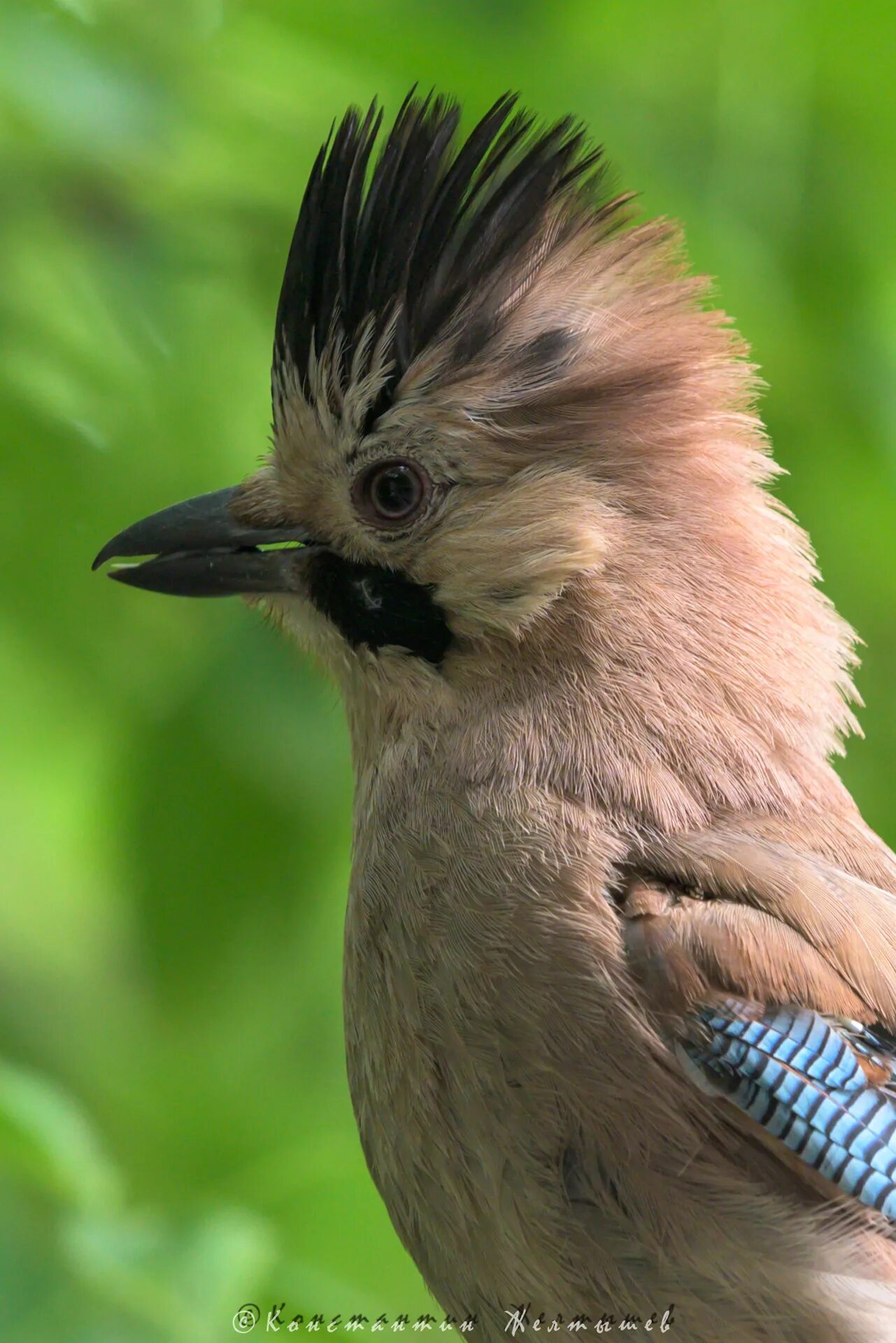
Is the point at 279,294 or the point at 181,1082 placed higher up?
the point at 279,294

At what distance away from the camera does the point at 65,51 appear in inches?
112

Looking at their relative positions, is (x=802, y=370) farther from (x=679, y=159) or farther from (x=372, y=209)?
(x=372, y=209)

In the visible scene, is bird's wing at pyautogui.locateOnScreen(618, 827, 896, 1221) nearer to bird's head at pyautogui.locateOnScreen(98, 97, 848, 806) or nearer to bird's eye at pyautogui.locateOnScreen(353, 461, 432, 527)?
bird's head at pyautogui.locateOnScreen(98, 97, 848, 806)

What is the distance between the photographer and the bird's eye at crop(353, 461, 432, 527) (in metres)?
2.79

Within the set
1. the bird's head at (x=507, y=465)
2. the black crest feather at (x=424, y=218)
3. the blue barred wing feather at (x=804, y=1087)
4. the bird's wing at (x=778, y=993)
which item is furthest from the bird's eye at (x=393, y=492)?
the blue barred wing feather at (x=804, y=1087)

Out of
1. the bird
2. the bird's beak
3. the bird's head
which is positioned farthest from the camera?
the bird's beak

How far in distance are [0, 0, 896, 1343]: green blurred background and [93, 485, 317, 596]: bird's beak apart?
0.18 metres

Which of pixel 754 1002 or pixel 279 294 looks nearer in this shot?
pixel 754 1002

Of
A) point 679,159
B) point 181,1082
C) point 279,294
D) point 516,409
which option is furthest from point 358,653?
point 679,159

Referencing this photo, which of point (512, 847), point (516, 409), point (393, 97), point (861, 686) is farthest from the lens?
point (861, 686)

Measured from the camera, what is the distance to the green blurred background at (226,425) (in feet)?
9.70

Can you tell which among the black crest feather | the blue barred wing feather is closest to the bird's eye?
the black crest feather

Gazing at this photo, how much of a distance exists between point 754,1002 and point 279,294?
5.28 feet

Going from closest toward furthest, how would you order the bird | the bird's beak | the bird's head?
the bird, the bird's head, the bird's beak
